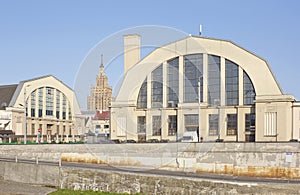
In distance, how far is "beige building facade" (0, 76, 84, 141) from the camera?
6612 centimetres

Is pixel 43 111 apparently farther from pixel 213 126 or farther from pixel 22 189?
pixel 22 189

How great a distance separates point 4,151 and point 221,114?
2486 cm

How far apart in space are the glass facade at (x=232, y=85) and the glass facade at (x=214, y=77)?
3.87 feet

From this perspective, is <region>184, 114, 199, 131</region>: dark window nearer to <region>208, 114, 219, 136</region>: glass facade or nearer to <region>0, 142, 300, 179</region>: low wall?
<region>0, 142, 300, 179</region>: low wall

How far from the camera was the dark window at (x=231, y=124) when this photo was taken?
5450 cm

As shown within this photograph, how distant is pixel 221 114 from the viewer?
165 ft

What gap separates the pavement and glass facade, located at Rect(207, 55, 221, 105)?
29880 millimetres

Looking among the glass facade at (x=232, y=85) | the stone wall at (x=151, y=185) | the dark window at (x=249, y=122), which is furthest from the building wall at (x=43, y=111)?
the stone wall at (x=151, y=185)

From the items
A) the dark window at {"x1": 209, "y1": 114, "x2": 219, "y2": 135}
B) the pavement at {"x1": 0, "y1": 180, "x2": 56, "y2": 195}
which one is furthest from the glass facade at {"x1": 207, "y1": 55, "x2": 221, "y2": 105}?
the pavement at {"x1": 0, "y1": 180, "x2": 56, "y2": 195}

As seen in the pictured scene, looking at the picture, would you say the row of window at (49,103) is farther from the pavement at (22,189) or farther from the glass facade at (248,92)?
the pavement at (22,189)

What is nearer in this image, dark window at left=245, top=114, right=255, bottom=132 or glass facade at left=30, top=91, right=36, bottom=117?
dark window at left=245, top=114, right=255, bottom=132

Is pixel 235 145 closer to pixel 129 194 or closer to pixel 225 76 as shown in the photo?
pixel 129 194

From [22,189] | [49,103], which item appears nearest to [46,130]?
[49,103]

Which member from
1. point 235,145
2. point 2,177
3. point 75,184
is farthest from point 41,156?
point 235,145
